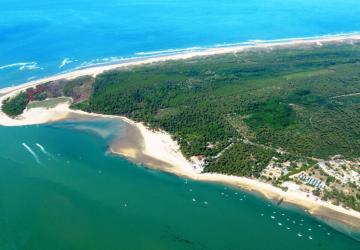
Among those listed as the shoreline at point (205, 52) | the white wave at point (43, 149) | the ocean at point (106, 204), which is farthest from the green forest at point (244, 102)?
the white wave at point (43, 149)

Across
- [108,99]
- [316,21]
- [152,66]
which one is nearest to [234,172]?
[108,99]

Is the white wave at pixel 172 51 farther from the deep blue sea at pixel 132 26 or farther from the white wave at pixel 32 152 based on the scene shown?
the white wave at pixel 32 152

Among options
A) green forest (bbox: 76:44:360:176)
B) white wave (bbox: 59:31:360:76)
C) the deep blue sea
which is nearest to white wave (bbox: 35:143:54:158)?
green forest (bbox: 76:44:360:176)

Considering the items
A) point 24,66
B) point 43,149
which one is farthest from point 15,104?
point 24,66

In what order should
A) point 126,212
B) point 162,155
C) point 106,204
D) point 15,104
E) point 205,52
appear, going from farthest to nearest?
point 205,52, point 15,104, point 162,155, point 106,204, point 126,212

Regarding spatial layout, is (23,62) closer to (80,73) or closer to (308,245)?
(80,73)

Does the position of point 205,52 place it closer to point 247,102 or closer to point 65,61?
point 247,102
